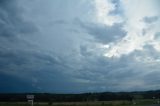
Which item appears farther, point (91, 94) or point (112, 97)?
point (91, 94)

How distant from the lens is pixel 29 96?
52.3 m

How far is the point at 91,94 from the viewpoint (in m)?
180

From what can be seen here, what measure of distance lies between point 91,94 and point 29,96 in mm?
129743

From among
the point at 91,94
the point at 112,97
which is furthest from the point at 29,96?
the point at 91,94

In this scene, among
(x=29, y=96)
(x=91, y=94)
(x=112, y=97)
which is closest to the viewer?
(x=29, y=96)

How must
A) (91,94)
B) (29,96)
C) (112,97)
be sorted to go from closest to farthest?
(29,96), (112,97), (91,94)

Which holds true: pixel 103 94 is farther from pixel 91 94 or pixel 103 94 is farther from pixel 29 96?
pixel 29 96

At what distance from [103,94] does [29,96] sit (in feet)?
410

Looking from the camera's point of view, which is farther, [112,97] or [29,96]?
[112,97]

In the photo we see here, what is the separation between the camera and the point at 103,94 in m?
174

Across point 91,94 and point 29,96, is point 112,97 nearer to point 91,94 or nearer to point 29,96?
point 91,94

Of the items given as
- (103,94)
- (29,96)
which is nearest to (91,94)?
(103,94)

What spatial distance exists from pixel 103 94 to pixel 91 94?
29.8ft
